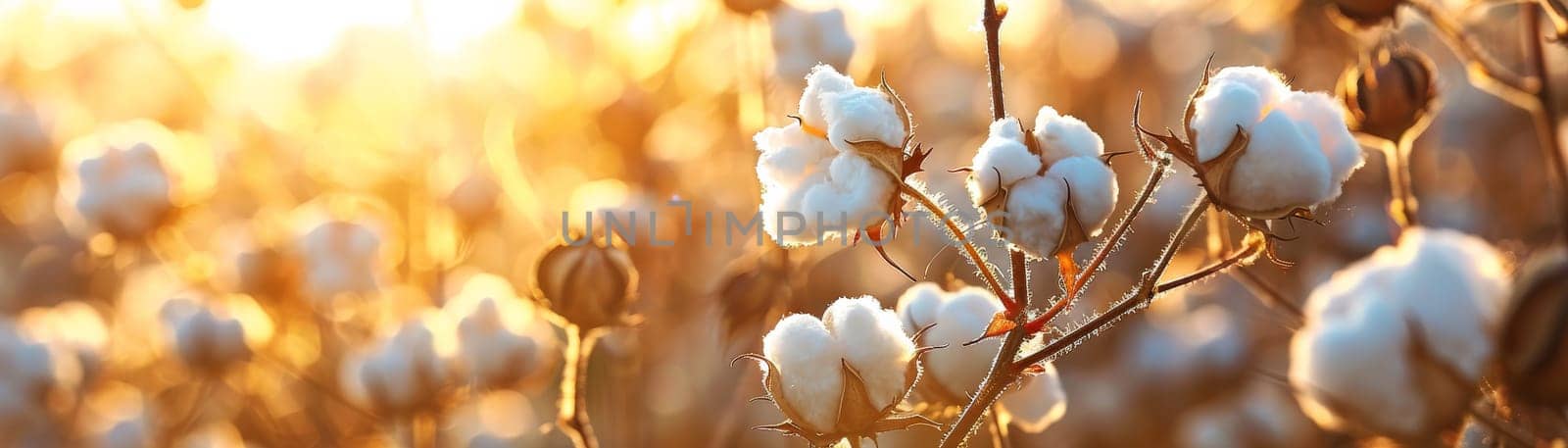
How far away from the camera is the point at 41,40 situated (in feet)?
14.6

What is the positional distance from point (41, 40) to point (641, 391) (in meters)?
3.34

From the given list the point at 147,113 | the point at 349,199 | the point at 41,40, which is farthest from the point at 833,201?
the point at 41,40

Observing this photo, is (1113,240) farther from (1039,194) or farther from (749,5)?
(749,5)

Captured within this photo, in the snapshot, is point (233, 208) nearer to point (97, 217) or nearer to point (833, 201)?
point (97, 217)

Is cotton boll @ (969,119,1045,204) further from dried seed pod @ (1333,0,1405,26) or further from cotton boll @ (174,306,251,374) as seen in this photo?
cotton boll @ (174,306,251,374)

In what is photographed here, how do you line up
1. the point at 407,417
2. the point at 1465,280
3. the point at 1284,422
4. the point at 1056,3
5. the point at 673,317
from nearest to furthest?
the point at 1465,280
the point at 407,417
the point at 1284,422
the point at 673,317
the point at 1056,3

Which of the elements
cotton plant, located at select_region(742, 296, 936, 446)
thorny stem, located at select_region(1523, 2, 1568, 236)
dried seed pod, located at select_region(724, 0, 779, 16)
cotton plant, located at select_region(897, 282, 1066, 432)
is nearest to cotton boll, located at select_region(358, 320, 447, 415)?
dried seed pod, located at select_region(724, 0, 779, 16)

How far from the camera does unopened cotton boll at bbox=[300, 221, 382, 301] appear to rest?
9.07 feet

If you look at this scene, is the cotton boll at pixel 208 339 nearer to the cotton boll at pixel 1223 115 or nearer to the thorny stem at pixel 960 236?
the thorny stem at pixel 960 236

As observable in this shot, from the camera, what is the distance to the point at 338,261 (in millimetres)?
2779

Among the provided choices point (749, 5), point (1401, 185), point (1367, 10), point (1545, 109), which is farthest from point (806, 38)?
point (1545, 109)

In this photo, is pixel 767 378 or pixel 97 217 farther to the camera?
pixel 97 217

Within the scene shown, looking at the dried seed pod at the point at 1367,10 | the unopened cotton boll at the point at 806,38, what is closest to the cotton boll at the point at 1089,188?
the dried seed pod at the point at 1367,10

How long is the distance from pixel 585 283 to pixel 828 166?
0.71m
